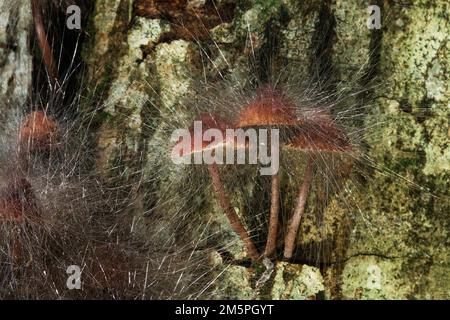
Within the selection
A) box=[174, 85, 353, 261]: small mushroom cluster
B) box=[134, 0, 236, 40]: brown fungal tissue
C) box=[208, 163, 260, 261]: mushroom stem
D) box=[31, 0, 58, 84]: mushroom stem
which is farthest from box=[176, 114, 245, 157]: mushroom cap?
box=[31, 0, 58, 84]: mushroom stem

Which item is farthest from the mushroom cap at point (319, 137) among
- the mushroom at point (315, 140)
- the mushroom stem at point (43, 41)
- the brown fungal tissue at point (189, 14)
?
the mushroom stem at point (43, 41)

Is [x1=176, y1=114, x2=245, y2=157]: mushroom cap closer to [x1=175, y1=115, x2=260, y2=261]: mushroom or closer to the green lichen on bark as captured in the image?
[x1=175, y1=115, x2=260, y2=261]: mushroom

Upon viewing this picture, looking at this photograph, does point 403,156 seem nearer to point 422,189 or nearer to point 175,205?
point 422,189

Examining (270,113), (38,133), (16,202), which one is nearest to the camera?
(270,113)

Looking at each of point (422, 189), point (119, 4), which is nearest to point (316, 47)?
point (422, 189)

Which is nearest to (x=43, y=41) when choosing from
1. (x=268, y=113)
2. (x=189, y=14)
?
(x=189, y=14)

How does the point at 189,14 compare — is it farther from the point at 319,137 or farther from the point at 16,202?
the point at 16,202

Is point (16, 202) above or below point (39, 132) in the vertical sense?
below

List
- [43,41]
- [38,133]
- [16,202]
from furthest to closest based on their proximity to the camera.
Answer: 1. [43,41]
2. [38,133]
3. [16,202]
